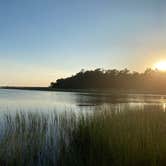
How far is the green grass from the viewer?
624 cm

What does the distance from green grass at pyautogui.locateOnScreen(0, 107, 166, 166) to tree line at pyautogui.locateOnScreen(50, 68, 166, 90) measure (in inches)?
2829

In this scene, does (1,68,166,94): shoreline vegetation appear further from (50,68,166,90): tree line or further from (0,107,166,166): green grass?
(0,107,166,166): green grass

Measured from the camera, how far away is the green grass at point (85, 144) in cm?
624

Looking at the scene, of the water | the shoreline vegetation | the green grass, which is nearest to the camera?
the green grass

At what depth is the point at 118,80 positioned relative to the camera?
85.1 meters

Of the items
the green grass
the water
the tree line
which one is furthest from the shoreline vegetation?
the green grass

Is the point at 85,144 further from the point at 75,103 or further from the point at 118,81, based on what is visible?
the point at 118,81

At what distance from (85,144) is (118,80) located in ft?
256

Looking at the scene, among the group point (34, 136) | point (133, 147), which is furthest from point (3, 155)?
point (133, 147)

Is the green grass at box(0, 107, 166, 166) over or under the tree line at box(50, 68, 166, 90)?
under

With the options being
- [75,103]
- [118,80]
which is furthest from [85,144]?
[118,80]

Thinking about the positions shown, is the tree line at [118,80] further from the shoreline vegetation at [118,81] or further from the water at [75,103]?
the water at [75,103]

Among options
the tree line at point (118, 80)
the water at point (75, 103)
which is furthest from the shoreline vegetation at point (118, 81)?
the water at point (75, 103)

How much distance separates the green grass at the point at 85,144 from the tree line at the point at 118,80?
71.8 meters
